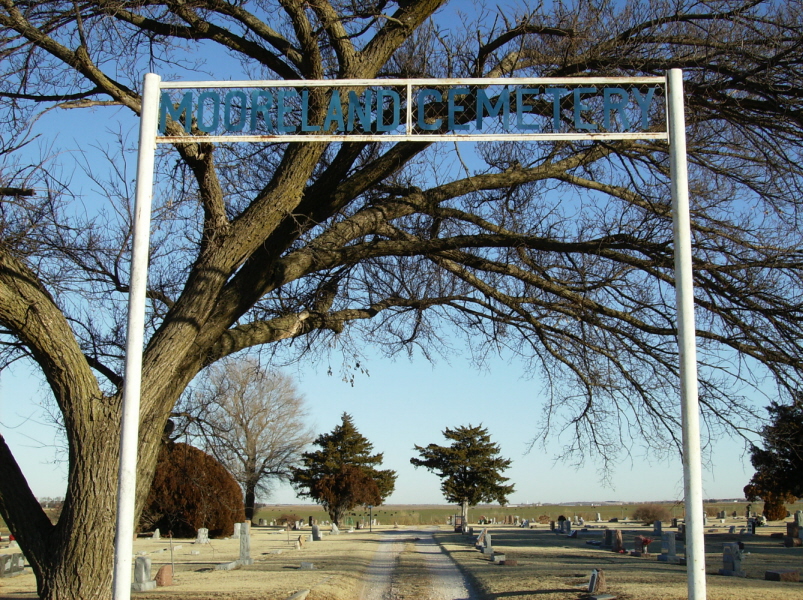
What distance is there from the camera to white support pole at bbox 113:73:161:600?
5098 millimetres

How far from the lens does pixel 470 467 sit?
1991 inches

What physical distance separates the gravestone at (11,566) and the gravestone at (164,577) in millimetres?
5649

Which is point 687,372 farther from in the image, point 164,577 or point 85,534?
point 164,577

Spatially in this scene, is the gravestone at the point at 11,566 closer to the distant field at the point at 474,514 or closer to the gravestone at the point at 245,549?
the gravestone at the point at 245,549


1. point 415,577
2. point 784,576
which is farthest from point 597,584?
point 784,576

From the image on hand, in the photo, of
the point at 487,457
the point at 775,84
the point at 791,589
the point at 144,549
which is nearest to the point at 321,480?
the point at 487,457

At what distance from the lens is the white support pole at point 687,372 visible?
5.05 meters

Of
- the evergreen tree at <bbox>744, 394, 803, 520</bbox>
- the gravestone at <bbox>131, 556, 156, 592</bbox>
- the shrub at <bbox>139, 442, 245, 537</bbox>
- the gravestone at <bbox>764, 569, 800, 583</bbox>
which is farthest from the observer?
the shrub at <bbox>139, 442, 245, 537</bbox>

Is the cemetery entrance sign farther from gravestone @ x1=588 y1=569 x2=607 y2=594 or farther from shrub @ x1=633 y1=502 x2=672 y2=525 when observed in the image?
shrub @ x1=633 y1=502 x2=672 y2=525

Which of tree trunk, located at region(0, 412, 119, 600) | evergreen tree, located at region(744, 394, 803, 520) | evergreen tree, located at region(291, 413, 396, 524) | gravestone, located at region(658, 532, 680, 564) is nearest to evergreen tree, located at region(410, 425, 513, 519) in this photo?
evergreen tree, located at region(291, 413, 396, 524)

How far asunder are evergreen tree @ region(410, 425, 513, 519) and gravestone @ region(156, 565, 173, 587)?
3432 centimetres

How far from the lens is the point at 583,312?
33.0 ft

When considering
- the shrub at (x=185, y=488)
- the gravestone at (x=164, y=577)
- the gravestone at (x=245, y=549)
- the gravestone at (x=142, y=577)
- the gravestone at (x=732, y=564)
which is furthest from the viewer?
the shrub at (x=185, y=488)

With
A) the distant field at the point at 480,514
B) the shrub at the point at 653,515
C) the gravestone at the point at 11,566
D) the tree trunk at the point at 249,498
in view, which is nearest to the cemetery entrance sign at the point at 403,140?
the gravestone at the point at 11,566
